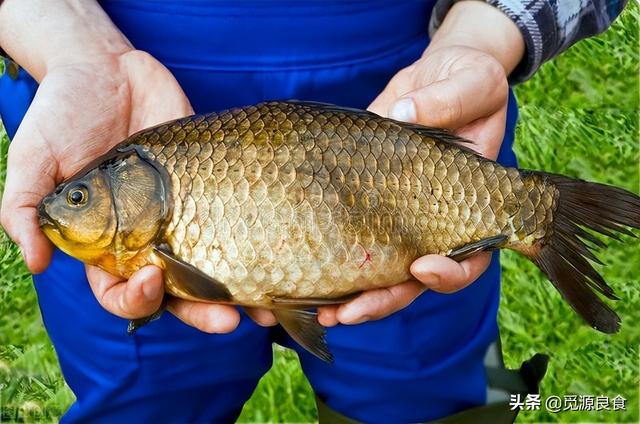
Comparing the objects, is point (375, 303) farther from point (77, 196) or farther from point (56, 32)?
point (56, 32)

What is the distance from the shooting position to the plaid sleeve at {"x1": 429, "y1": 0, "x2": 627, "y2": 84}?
193cm

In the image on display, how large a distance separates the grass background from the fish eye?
141 cm

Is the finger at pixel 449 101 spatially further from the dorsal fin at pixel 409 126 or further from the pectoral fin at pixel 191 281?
the pectoral fin at pixel 191 281

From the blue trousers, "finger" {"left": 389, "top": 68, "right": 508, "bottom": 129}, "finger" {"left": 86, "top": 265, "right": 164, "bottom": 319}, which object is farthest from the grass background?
"finger" {"left": 389, "top": 68, "right": 508, "bottom": 129}

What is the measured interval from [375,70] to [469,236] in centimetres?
44

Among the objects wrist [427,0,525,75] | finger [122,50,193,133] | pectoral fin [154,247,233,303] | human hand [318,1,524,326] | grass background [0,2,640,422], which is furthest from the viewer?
grass background [0,2,640,422]

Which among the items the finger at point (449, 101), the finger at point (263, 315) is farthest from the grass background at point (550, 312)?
the finger at point (449, 101)

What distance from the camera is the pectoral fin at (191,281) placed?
1.51 meters

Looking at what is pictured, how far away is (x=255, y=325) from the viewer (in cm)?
198

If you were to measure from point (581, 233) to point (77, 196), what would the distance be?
95cm

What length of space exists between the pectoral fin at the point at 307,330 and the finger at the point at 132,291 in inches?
9.2

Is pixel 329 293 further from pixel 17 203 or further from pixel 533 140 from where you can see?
pixel 533 140

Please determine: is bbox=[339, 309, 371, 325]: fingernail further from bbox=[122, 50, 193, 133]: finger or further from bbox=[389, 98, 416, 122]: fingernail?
bbox=[122, 50, 193, 133]: finger

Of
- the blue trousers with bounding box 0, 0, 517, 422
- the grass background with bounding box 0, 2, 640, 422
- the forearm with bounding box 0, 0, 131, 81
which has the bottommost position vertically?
the grass background with bounding box 0, 2, 640, 422
